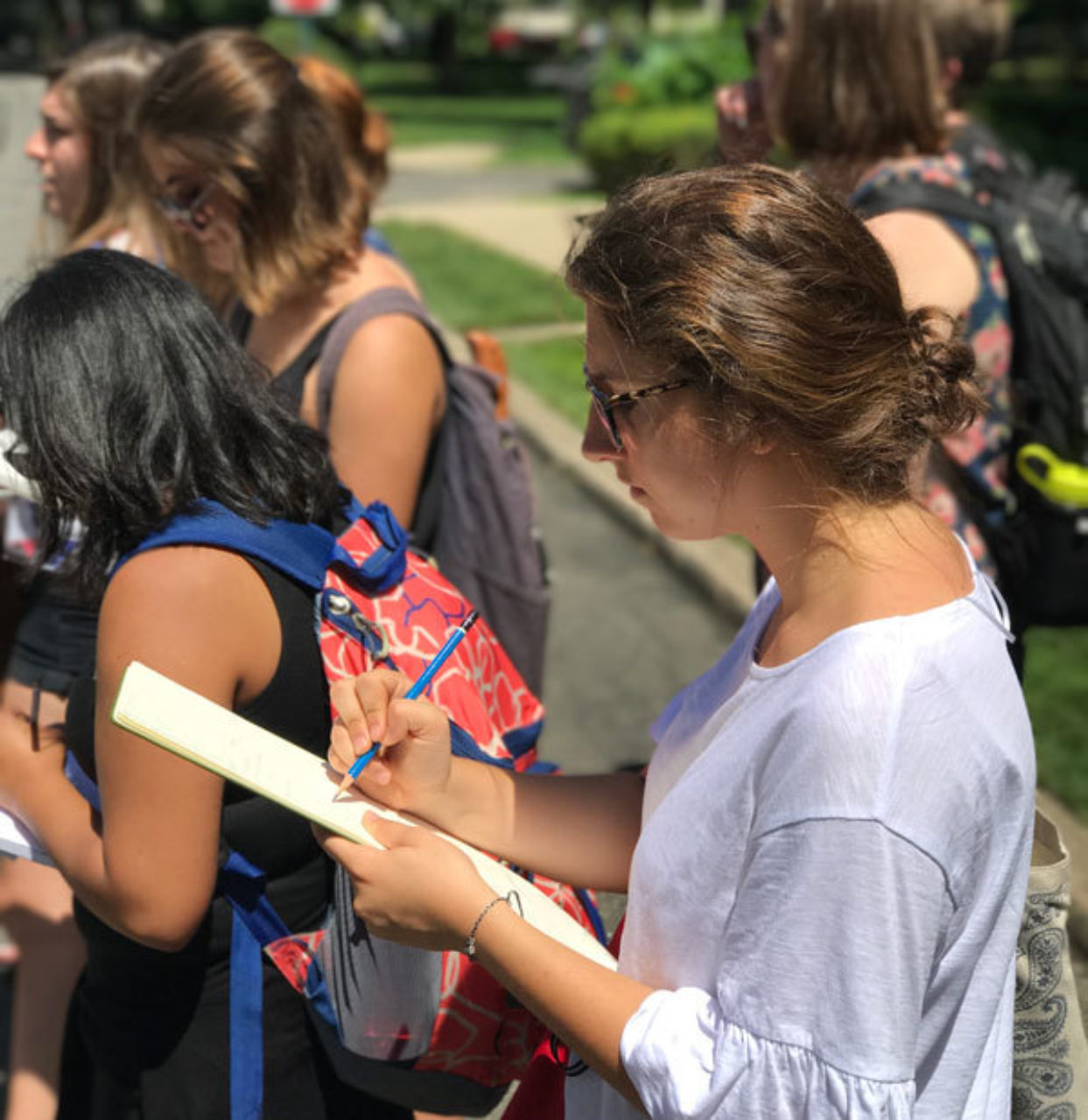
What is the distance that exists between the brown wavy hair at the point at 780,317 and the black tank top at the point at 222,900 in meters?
0.65

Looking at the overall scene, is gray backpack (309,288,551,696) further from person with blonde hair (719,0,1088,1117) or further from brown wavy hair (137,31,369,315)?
person with blonde hair (719,0,1088,1117)

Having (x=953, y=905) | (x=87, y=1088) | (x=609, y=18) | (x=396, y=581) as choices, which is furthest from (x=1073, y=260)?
(x=609, y=18)

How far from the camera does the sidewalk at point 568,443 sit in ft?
11.8

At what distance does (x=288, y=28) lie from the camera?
152 feet

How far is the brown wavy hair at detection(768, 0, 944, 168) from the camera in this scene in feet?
9.54

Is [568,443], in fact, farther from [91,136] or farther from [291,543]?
[291,543]

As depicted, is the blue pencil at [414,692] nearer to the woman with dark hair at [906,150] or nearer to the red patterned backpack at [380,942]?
the red patterned backpack at [380,942]

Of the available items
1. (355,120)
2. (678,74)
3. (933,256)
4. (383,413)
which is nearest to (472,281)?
(678,74)

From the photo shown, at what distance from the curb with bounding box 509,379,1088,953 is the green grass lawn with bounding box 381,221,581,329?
1914 mm

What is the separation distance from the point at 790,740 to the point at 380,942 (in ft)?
2.04

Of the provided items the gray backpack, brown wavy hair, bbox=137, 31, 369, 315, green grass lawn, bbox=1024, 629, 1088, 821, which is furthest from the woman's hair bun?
green grass lawn, bbox=1024, 629, 1088, 821

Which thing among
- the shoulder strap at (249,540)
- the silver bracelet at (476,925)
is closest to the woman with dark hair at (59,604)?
the shoulder strap at (249,540)

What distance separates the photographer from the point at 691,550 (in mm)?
5941

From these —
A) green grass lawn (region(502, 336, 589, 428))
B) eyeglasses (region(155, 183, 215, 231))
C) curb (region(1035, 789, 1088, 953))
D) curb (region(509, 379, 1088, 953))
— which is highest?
eyeglasses (region(155, 183, 215, 231))
